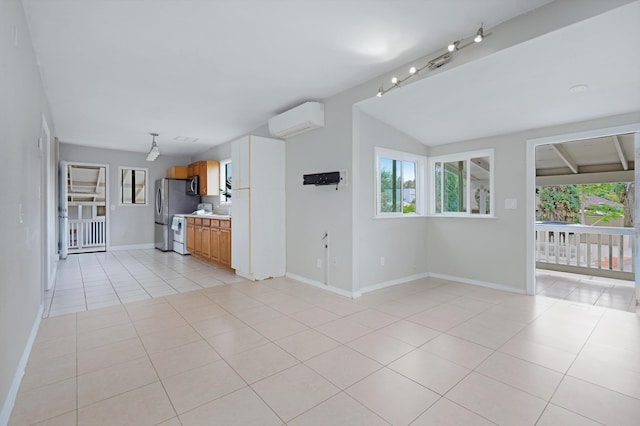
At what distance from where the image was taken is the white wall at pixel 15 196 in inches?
63.5

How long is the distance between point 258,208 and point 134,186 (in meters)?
5.46

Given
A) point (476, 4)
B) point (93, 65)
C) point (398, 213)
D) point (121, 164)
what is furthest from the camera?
point (121, 164)

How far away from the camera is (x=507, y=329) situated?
9.05 ft

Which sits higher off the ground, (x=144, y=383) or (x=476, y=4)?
(x=476, y=4)

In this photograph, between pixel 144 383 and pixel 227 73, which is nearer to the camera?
pixel 144 383

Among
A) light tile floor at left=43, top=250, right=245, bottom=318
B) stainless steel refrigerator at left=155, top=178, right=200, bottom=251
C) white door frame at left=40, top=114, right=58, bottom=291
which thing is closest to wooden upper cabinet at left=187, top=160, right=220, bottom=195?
stainless steel refrigerator at left=155, top=178, right=200, bottom=251

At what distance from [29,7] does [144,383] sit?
2804 millimetres

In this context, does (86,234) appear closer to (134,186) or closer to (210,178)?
(134,186)

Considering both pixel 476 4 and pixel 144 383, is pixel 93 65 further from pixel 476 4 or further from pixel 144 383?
pixel 476 4

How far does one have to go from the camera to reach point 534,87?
2.95 meters

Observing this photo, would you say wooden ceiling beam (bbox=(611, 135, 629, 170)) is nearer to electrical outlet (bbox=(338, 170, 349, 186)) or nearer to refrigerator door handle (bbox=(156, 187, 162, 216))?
electrical outlet (bbox=(338, 170, 349, 186))

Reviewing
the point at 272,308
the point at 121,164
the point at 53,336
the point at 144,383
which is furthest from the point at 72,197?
the point at 144,383

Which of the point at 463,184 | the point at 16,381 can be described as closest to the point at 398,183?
the point at 463,184

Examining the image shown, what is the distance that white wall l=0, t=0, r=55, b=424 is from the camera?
1.61 metres
